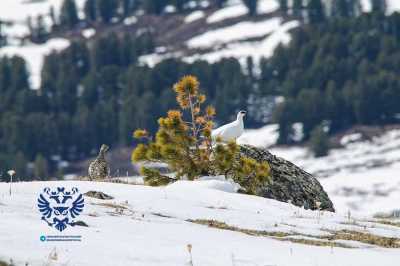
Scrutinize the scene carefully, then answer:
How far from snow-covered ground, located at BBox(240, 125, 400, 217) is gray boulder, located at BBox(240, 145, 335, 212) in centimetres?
8320

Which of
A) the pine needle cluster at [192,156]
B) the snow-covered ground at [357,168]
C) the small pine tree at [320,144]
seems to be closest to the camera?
the pine needle cluster at [192,156]

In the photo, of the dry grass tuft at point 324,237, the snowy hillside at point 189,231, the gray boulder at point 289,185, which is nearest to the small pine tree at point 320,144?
the gray boulder at point 289,185

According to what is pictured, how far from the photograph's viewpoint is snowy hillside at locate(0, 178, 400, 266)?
13008mm

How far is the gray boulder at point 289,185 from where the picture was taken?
2358 centimetres

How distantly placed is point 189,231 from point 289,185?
8.94 m

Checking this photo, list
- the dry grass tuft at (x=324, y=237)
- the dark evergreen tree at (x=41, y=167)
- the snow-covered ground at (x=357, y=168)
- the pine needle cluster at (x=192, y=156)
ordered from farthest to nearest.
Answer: the dark evergreen tree at (x=41, y=167) → the snow-covered ground at (x=357, y=168) → the pine needle cluster at (x=192, y=156) → the dry grass tuft at (x=324, y=237)

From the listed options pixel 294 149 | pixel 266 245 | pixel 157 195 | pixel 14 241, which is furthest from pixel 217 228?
pixel 294 149

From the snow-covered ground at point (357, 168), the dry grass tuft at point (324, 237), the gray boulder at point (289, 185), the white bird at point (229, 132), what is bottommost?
the dry grass tuft at point (324, 237)

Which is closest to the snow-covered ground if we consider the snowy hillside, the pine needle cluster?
the pine needle cluster

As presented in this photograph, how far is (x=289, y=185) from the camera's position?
24.0m

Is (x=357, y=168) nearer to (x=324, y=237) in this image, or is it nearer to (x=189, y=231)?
(x=324, y=237)

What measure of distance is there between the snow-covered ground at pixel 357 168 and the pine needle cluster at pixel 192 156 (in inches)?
3369

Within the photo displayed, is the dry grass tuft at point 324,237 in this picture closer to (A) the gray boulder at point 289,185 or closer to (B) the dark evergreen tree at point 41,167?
(A) the gray boulder at point 289,185

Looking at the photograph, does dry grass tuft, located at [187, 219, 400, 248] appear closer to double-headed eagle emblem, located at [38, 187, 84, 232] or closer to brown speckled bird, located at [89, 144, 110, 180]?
double-headed eagle emblem, located at [38, 187, 84, 232]
